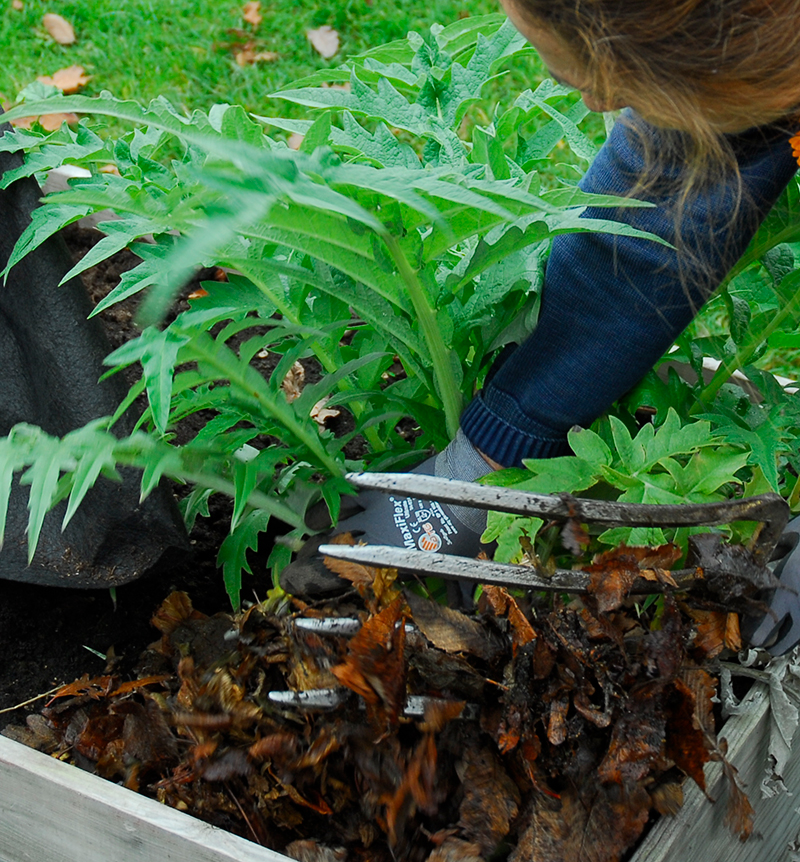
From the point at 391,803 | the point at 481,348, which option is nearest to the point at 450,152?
the point at 481,348

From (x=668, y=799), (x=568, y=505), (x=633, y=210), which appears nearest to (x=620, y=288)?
(x=633, y=210)

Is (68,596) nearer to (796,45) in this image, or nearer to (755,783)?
(755,783)

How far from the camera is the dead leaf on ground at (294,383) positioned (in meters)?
1.70

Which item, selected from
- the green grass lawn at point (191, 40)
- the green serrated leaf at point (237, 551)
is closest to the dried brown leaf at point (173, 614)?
the green serrated leaf at point (237, 551)

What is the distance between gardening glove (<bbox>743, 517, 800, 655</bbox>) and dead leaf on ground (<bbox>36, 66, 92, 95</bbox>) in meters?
2.52

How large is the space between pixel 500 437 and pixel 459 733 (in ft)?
1.28

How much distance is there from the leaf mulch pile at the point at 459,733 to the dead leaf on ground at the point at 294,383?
676 millimetres

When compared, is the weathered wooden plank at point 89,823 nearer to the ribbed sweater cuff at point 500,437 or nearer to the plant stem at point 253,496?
the plant stem at point 253,496

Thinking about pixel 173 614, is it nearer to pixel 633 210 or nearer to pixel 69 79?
pixel 633 210

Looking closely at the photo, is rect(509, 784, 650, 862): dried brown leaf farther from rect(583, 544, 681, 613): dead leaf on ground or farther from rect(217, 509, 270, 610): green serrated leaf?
rect(217, 509, 270, 610): green serrated leaf

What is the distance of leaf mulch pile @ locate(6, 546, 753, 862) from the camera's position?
0.91 m

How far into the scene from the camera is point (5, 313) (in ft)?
4.07

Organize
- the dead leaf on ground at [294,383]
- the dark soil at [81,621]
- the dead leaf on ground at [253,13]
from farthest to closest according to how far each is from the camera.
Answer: the dead leaf on ground at [253,13]
the dead leaf on ground at [294,383]
the dark soil at [81,621]

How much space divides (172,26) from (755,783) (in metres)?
2.87
